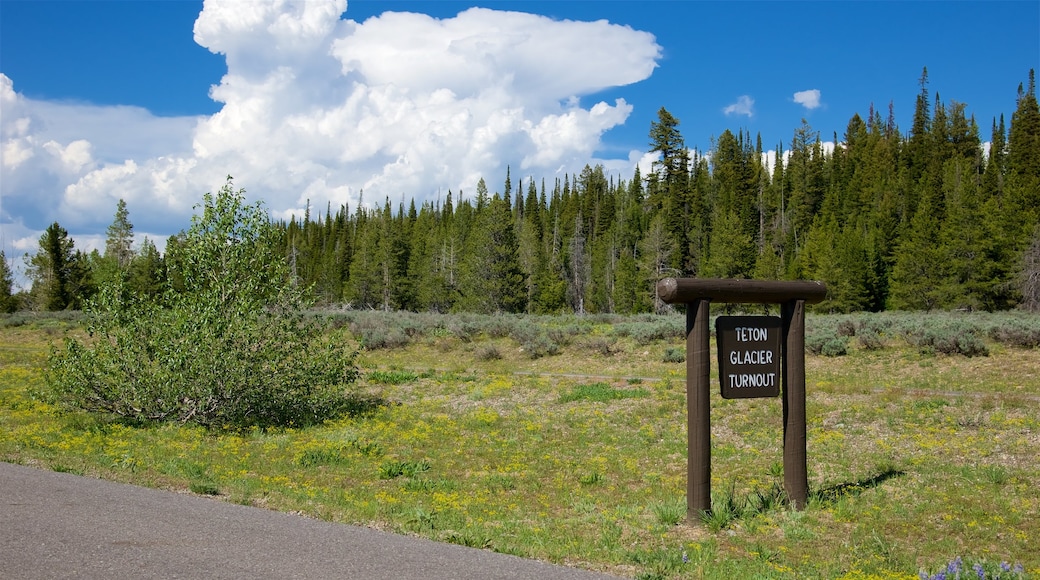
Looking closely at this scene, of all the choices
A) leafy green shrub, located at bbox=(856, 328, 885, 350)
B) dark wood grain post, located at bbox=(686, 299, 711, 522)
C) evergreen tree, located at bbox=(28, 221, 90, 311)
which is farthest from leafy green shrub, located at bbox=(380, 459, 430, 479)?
evergreen tree, located at bbox=(28, 221, 90, 311)

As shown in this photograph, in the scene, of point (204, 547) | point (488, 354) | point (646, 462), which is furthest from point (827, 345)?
point (204, 547)

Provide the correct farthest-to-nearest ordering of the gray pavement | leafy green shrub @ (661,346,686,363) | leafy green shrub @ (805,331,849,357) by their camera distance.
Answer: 1. leafy green shrub @ (661,346,686,363)
2. leafy green shrub @ (805,331,849,357)
3. the gray pavement

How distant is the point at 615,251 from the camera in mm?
96812

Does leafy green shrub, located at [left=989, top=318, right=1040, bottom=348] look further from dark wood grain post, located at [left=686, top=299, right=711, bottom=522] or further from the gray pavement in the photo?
Result: the gray pavement

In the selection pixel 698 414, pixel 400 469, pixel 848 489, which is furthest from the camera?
pixel 400 469

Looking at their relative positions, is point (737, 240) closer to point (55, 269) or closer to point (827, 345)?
point (827, 345)

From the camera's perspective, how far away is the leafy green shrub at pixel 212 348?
1417cm

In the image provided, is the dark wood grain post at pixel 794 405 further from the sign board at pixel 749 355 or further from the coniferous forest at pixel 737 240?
the coniferous forest at pixel 737 240

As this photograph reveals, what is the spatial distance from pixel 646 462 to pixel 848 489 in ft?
10.9

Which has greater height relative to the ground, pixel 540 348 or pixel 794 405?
pixel 794 405

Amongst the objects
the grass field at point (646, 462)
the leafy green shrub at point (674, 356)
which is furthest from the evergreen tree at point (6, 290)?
the leafy green shrub at point (674, 356)

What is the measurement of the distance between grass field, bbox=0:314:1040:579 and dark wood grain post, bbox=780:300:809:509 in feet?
1.00

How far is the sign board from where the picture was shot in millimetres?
7211

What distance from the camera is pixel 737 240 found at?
208 ft
